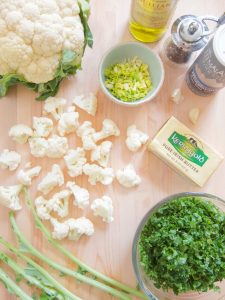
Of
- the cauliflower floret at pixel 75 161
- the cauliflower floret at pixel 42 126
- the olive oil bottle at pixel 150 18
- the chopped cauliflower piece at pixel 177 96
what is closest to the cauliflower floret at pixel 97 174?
the cauliflower floret at pixel 75 161

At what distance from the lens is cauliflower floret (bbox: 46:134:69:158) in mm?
898

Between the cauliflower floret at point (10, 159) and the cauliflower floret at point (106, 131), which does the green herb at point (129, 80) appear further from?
the cauliflower floret at point (10, 159)

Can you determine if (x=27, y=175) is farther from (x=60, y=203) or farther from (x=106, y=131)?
(x=106, y=131)

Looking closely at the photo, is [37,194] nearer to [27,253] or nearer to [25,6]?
[27,253]

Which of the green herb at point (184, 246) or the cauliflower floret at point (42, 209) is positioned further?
the cauliflower floret at point (42, 209)

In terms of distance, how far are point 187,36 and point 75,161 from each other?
14.0 inches

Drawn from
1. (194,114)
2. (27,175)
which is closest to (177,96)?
(194,114)

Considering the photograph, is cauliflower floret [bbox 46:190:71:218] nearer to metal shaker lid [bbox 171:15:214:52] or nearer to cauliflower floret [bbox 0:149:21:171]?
cauliflower floret [bbox 0:149:21:171]

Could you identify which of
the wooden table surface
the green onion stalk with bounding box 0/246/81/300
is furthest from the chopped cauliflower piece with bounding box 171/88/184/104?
the green onion stalk with bounding box 0/246/81/300

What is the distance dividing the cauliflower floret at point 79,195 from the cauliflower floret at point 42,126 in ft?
0.40

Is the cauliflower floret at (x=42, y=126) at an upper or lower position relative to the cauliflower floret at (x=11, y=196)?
upper

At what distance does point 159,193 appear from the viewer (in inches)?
36.4

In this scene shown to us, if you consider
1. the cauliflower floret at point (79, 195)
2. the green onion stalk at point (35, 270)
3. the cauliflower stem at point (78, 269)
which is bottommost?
the green onion stalk at point (35, 270)

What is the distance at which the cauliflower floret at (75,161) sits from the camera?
2.95ft
